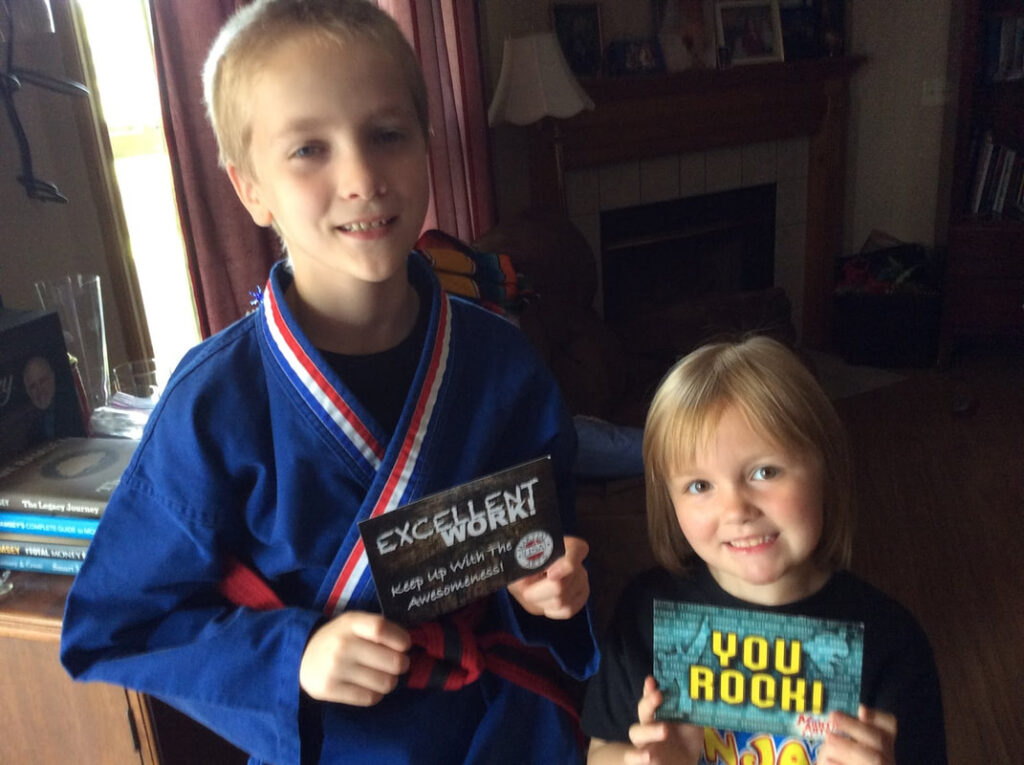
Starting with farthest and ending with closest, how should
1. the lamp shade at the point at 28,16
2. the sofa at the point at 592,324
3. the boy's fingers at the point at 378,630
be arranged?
the sofa at the point at 592,324, the lamp shade at the point at 28,16, the boy's fingers at the point at 378,630

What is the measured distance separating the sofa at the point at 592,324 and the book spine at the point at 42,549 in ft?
4.16

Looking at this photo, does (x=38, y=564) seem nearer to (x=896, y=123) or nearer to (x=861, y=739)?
(x=861, y=739)

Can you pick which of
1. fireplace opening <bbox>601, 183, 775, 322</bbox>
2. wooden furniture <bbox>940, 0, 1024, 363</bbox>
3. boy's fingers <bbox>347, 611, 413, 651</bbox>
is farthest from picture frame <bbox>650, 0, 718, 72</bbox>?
boy's fingers <bbox>347, 611, 413, 651</bbox>

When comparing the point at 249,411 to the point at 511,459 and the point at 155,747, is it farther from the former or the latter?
the point at 155,747

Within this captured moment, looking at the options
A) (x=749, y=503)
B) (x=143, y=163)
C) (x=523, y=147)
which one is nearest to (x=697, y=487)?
(x=749, y=503)

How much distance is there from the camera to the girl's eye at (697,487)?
978 mm

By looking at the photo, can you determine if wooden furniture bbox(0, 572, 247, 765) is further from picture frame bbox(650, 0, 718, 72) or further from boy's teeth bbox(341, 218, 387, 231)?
picture frame bbox(650, 0, 718, 72)

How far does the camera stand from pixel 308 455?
31.9 inches

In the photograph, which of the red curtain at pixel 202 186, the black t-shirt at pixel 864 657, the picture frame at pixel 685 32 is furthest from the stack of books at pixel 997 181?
the black t-shirt at pixel 864 657

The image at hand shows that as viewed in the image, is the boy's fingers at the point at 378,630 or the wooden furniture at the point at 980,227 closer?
the boy's fingers at the point at 378,630

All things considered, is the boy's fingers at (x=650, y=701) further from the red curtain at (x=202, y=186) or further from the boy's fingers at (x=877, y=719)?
the red curtain at (x=202, y=186)

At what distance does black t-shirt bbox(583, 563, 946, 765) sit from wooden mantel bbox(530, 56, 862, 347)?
7.67 feet

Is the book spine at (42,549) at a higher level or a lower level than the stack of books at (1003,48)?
lower

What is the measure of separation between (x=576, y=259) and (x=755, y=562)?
1.88 metres
